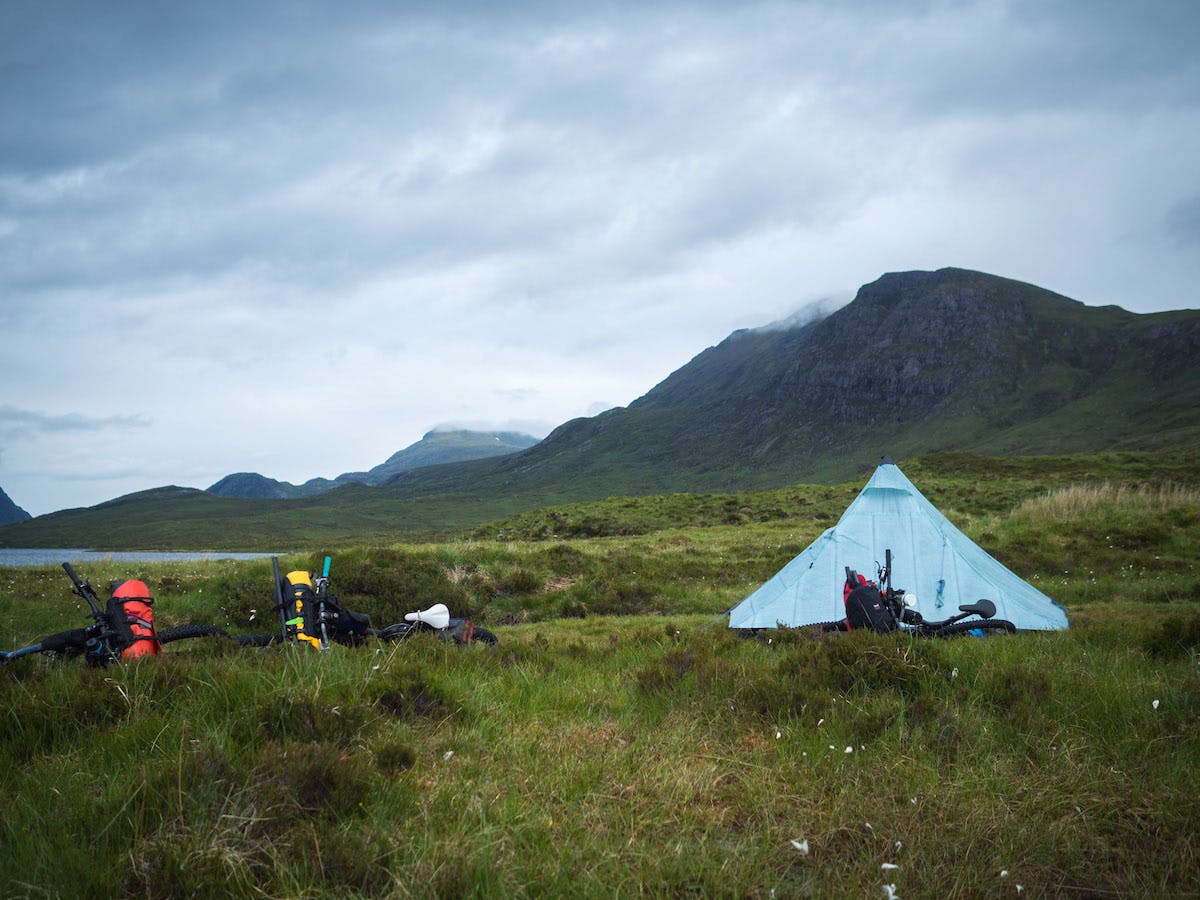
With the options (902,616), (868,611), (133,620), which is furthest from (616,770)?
(902,616)

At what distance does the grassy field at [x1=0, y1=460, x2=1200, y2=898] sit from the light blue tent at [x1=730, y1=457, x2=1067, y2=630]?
521 centimetres

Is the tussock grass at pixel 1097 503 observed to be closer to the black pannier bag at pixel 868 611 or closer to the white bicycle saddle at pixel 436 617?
the black pannier bag at pixel 868 611

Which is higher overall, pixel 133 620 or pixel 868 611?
pixel 133 620

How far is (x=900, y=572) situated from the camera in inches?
494

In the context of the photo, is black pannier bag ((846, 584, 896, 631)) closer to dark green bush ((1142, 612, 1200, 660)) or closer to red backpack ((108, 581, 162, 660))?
dark green bush ((1142, 612, 1200, 660))

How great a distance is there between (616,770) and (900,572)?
10633mm

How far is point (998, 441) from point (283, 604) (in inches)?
8638

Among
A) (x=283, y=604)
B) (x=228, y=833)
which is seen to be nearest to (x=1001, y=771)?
(x=228, y=833)

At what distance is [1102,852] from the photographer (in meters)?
2.98

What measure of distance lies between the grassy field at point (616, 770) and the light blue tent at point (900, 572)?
5.21 meters

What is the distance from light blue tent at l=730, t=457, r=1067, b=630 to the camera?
11844 millimetres

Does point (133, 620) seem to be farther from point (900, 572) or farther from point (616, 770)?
point (900, 572)

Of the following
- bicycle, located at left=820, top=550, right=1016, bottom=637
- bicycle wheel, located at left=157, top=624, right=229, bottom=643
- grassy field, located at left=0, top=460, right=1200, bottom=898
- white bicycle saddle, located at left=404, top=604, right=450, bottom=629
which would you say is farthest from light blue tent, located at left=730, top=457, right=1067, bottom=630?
bicycle wheel, located at left=157, top=624, right=229, bottom=643

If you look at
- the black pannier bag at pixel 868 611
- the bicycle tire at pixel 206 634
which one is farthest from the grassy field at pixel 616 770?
the black pannier bag at pixel 868 611
